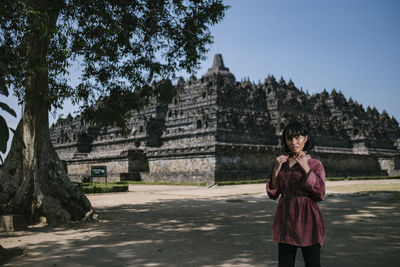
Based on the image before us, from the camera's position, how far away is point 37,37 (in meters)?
10.5

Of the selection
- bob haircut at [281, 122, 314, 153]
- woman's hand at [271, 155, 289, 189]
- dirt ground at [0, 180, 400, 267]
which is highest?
bob haircut at [281, 122, 314, 153]

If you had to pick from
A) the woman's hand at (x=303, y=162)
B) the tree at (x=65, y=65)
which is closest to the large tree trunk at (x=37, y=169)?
the tree at (x=65, y=65)

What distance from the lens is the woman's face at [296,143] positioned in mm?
3887

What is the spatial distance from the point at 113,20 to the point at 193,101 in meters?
35.6

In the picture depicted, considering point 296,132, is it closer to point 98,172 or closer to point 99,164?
point 98,172

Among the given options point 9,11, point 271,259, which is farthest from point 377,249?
point 9,11

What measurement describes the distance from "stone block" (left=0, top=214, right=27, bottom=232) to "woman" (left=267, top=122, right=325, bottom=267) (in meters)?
7.65

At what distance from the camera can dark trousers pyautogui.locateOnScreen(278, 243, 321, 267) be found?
3678 mm

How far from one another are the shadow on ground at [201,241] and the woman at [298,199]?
1.84 metres

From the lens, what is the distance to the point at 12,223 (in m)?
9.00

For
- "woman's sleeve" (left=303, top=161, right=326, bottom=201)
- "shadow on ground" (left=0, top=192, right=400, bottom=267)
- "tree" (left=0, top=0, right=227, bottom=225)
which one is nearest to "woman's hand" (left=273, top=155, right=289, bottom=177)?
"woman's sleeve" (left=303, top=161, right=326, bottom=201)

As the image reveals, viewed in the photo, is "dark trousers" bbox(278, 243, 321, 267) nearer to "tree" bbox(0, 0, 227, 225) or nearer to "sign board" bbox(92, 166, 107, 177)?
"tree" bbox(0, 0, 227, 225)

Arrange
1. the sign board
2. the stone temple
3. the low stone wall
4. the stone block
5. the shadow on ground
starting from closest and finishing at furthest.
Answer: the shadow on ground
the stone block
the sign board
the stone temple
the low stone wall

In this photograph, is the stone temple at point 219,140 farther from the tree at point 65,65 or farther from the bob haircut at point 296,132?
the bob haircut at point 296,132
